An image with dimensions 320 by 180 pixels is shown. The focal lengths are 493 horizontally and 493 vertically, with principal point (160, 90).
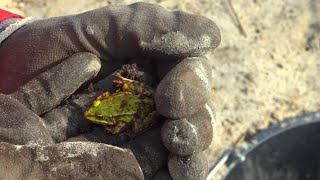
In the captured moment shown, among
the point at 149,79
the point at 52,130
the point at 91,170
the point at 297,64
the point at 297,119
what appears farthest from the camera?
the point at 297,64

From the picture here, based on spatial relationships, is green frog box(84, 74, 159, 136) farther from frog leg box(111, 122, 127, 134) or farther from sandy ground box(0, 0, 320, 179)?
sandy ground box(0, 0, 320, 179)

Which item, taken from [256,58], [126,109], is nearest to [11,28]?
[126,109]

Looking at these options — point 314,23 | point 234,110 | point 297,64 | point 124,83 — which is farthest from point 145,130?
point 314,23

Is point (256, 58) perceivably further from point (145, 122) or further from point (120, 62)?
point (145, 122)

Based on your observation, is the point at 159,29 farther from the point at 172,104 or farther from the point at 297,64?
the point at 297,64

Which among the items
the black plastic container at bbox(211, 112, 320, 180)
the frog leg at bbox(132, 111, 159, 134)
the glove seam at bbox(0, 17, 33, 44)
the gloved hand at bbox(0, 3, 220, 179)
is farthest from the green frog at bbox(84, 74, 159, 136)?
the black plastic container at bbox(211, 112, 320, 180)
